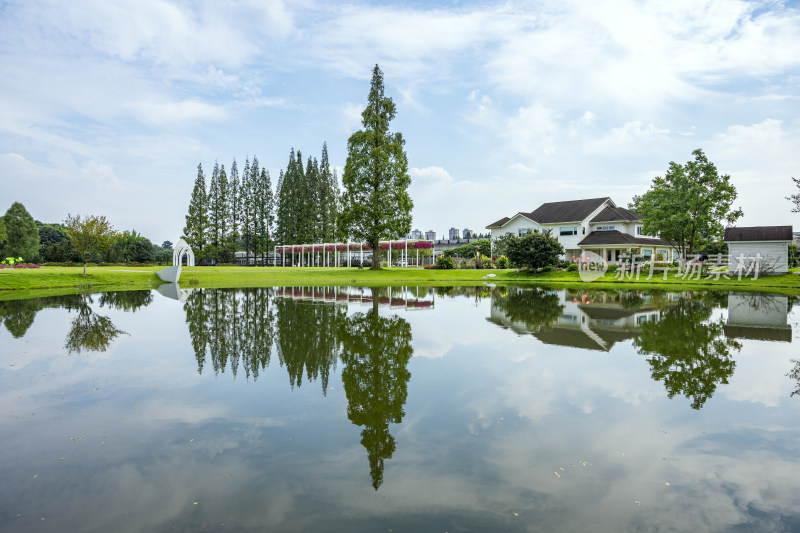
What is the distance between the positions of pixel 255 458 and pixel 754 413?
19.9 ft

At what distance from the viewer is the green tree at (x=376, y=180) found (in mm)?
38375

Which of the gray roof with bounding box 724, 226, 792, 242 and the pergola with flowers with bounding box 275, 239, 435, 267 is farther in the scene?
the pergola with flowers with bounding box 275, 239, 435, 267

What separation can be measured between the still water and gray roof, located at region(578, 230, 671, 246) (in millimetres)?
34657

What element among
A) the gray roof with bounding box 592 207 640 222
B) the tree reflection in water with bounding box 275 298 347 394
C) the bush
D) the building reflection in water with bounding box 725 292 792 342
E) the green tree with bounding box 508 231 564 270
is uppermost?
the gray roof with bounding box 592 207 640 222

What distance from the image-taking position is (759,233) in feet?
110

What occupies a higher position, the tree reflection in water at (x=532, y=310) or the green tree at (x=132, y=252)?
the green tree at (x=132, y=252)

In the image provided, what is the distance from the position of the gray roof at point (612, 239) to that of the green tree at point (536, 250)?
9298 millimetres

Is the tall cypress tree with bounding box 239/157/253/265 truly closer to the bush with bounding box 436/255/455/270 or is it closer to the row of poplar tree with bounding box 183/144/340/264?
the row of poplar tree with bounding box 183/144/340/264

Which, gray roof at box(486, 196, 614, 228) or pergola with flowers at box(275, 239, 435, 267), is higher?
gray roof at box(486, 196, 614, 228)

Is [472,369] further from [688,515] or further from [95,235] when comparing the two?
[95,235]

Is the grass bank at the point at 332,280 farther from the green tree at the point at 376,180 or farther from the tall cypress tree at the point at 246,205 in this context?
the tall cypress tree at the point at 246,205

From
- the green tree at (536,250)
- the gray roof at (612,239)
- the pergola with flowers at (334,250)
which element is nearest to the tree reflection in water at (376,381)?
the green tree at (536,250)

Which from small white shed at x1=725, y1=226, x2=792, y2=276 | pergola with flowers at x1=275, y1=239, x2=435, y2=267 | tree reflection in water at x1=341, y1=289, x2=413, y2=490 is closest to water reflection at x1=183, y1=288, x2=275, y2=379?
tree reflection in water at x1=341, y1=289, x2=413, y2=490

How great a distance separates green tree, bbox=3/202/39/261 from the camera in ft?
175
